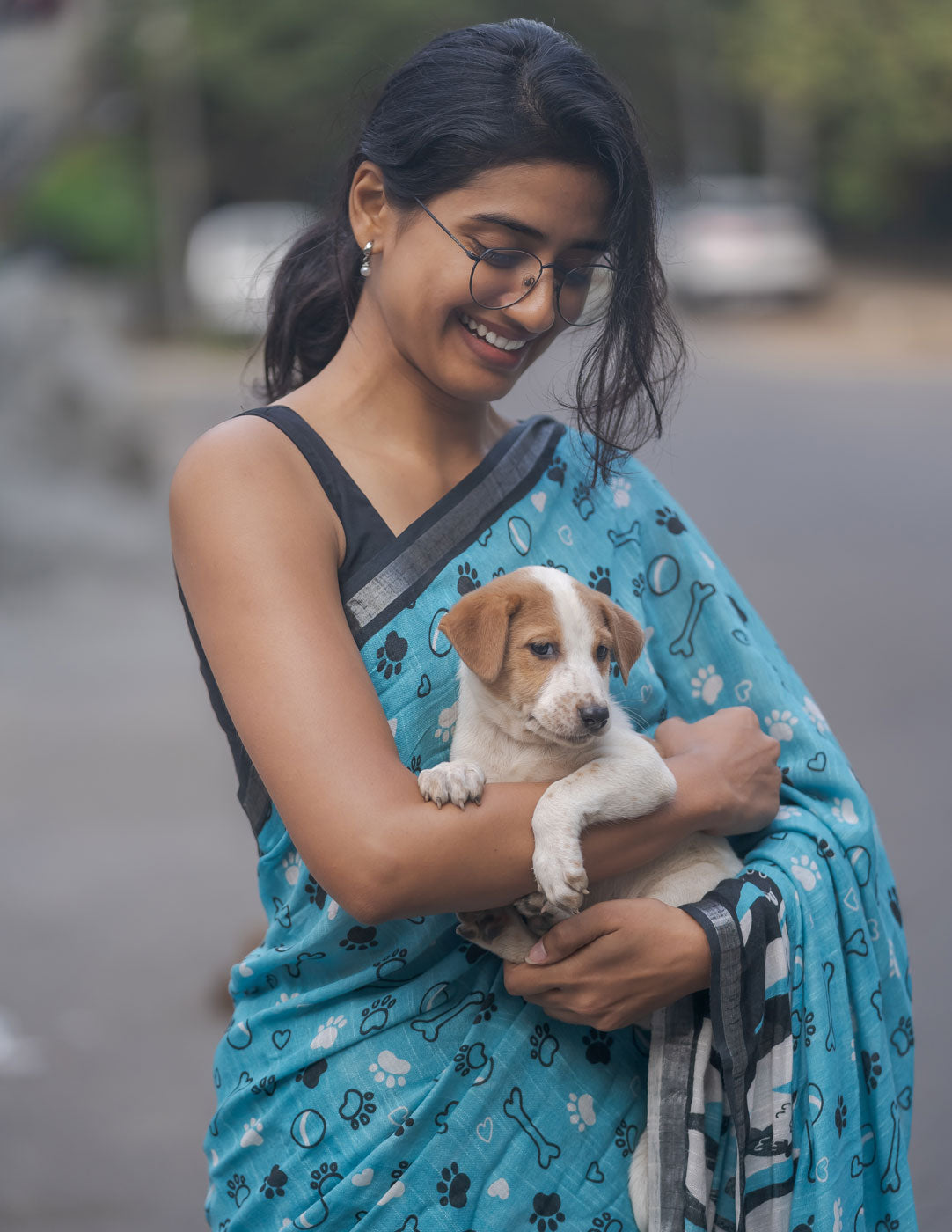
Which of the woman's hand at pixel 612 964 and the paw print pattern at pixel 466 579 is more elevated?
the paw print pattern at pixel 466 579

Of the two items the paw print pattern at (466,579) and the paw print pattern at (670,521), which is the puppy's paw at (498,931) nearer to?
the paw print pattern at (466,579)

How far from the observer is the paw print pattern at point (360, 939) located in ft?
5.85

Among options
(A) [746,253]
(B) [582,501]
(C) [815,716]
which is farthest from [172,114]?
(C) [815,716]

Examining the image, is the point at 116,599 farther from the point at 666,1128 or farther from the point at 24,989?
the point at 666,1128

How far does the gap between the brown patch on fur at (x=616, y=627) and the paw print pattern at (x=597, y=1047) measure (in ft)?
1.74

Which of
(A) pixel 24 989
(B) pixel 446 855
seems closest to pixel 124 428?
(A) pixel 24 989

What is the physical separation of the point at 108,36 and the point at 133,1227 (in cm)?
2800

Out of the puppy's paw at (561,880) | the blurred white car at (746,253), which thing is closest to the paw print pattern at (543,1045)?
the puppy's paw at (561,880)

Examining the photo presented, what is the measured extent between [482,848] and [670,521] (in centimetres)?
79

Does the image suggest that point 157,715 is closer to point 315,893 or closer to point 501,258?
point 315,893

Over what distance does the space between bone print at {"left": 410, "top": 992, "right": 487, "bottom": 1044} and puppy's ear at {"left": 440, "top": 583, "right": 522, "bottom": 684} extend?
45cm

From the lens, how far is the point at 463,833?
1.62 meters

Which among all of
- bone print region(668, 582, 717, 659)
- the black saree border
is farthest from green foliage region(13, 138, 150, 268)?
bone print region(668, 582, 717, 659)

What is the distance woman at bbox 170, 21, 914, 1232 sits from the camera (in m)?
1.66
